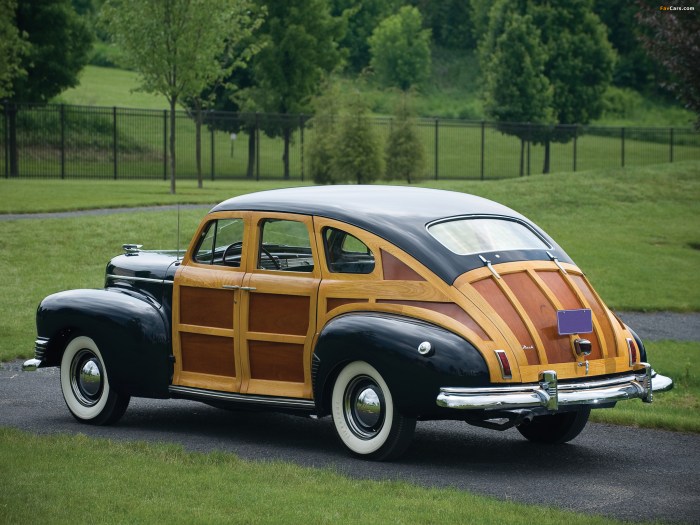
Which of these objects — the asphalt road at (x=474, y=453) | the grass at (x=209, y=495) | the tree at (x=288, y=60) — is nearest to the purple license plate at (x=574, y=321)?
the asphalt road at (x=474, y=453)

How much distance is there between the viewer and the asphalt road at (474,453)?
23.0ft

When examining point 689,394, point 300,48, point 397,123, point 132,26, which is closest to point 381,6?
point 300,48

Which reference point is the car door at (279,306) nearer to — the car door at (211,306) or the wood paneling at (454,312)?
the car door at (211,306)

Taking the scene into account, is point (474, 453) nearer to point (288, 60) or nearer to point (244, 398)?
point (244, 398)

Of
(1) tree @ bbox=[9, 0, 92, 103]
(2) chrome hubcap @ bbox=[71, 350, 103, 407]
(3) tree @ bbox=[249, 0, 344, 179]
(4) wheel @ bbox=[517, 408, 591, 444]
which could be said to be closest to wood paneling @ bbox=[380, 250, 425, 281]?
(4) wheel @ bbox=[517, 408, 591, 444]

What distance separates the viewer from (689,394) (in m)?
11.4

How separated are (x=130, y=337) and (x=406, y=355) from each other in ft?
8.24

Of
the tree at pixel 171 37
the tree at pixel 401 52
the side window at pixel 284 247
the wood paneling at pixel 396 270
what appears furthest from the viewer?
the tree at pixel 401 52

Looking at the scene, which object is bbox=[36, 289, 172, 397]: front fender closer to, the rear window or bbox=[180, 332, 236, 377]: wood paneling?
bbox=[180, 332, 236, 377]: wood paneling

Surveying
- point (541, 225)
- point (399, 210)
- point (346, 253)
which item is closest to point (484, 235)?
point (399, 210)

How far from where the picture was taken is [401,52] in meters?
84.6

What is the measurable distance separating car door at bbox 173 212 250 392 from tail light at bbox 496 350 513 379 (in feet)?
6.77

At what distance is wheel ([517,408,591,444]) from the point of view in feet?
28.3

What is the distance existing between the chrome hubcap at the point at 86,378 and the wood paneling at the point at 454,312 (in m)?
2.76
